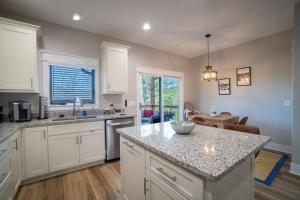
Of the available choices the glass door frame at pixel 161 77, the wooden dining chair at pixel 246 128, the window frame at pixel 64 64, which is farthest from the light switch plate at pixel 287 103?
the window frame at pixel 64 64

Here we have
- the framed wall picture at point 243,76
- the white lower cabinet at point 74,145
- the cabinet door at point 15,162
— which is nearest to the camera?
the cabinet door at point 15,162

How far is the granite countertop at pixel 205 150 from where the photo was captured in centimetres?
87

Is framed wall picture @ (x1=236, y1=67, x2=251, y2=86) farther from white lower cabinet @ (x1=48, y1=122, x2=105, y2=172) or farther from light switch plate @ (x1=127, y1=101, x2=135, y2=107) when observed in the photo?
white lower cabinet @ (x1=48, y1=122, x2=105, y2=172)

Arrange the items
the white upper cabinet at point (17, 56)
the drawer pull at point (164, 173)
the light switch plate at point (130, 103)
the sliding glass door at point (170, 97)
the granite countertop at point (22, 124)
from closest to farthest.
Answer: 1. the drawer pull at point (164, 173)
2. the granite countertop at point (22, 124)
3. the white upper cabinet at point (17, 56)
4. the light switch plate at point (130, 103)
5. the sliding glass door at point (170, 97)

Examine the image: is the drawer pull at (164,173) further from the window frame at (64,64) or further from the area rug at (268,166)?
the window frame at (64,64)

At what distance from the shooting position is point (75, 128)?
2664 millimetres

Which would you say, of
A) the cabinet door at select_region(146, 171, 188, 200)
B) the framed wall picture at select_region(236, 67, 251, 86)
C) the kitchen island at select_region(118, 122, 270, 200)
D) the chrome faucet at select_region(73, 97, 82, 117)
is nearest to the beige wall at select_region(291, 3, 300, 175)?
the framed wall picture at select_region(236, 67, 251, 86)

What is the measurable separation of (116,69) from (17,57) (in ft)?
5.50

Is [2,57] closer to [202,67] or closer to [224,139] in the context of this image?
[224,139]

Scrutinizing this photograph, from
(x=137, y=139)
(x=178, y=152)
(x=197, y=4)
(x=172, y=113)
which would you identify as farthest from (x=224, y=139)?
(x=172, y=113)

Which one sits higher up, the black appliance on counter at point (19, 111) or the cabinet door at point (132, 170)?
the black appliance on counter at point (19, 111)

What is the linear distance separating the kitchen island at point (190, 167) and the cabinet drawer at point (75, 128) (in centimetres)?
140

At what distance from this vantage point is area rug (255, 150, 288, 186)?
2395mm

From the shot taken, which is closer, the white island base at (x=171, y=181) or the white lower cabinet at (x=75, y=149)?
the white island base at (x=171, y=181)
